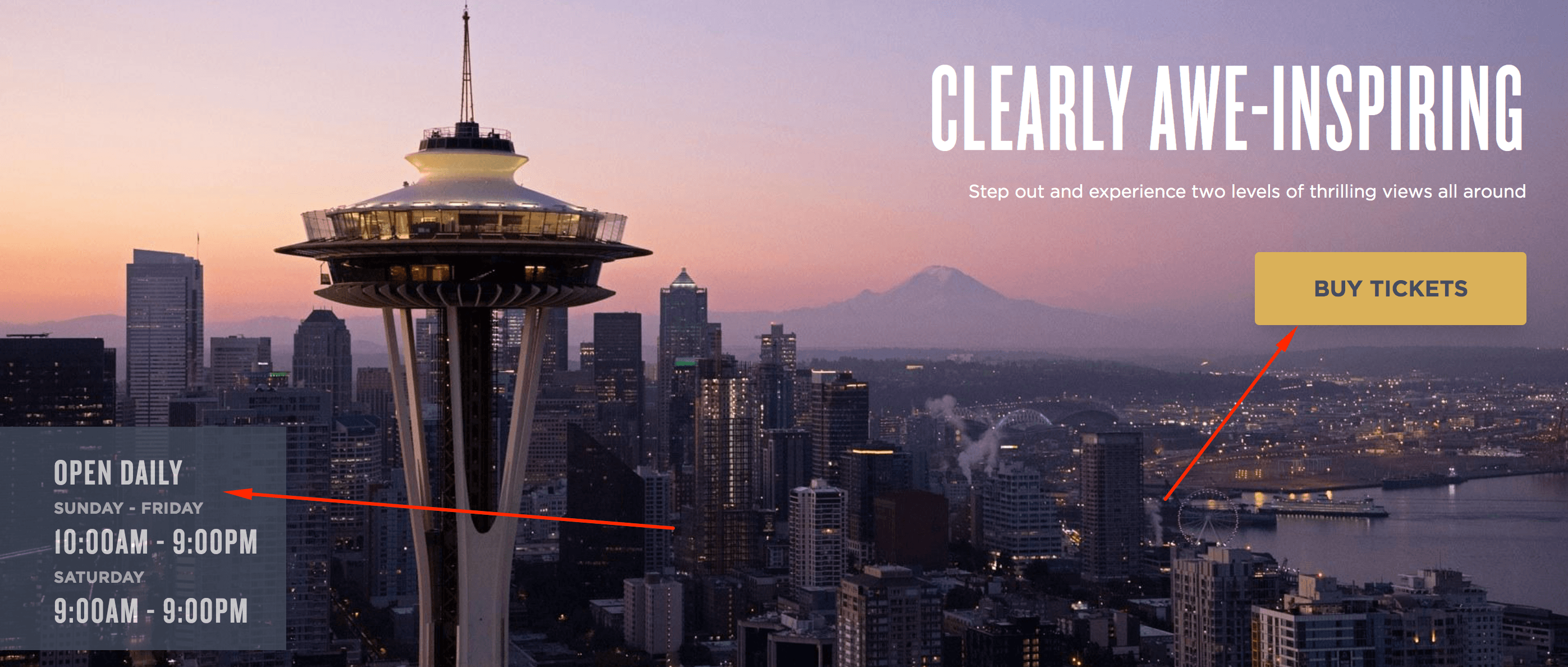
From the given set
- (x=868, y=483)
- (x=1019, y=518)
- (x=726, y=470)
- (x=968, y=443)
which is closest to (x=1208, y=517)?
(x=1019, y=518)

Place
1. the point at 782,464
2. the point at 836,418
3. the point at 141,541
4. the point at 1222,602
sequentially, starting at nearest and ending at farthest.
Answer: the point at 1222,602 < the point at 141,541 < the point at 782,464 < the point at 836,418

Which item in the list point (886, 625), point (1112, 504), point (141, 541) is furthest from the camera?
point (1112, 504)

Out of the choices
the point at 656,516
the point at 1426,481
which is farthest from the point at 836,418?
the point at 1426,481

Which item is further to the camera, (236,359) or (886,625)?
(236,359)

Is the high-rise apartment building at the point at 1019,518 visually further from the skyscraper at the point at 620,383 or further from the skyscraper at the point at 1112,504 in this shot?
the skyscraper at the point at 620,383

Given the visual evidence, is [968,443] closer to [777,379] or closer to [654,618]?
[777,379]

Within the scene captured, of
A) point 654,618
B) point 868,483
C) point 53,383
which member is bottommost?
point 654,618

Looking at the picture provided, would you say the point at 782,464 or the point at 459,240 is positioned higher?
the point at 459,240

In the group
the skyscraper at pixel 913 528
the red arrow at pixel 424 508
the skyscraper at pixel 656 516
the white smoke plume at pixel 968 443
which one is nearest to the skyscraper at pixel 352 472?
the red arrow at pixel 424 508
